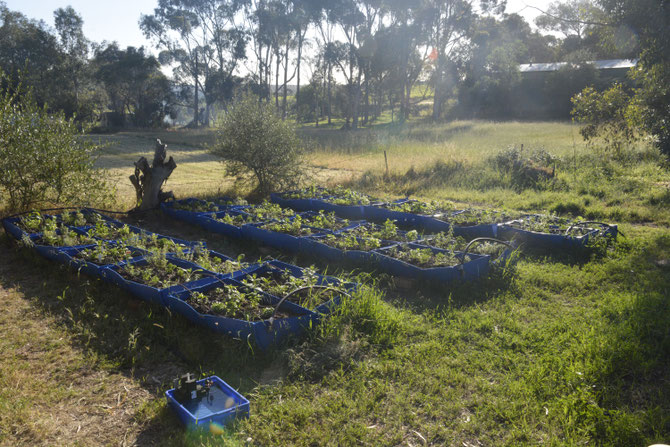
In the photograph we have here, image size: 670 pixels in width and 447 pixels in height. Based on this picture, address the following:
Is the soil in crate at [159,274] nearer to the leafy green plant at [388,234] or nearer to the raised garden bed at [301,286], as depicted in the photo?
the raised garden bed at [301,286]

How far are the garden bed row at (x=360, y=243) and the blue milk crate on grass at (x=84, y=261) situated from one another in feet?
5.61

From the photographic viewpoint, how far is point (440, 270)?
4836 millimetres

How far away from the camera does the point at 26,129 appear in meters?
6.83

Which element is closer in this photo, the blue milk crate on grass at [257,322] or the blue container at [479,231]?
the blue milk crate on grass at [257,322]

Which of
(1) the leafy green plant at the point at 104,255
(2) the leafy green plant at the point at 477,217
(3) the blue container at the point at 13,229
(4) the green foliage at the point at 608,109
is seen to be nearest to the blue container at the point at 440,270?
(2) the leafy green plant at the point at 477,217

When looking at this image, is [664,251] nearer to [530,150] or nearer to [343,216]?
[343,216]

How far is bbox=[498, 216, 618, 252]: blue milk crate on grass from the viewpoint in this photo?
19.6 ft

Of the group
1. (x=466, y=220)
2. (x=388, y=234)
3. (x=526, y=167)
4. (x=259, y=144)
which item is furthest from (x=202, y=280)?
(x=526, y=167)

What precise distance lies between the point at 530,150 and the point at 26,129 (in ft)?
38.9

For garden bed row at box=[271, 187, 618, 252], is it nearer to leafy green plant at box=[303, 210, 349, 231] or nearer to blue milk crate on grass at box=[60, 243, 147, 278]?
leafy green plant at box=[303, 210, 349, 231]

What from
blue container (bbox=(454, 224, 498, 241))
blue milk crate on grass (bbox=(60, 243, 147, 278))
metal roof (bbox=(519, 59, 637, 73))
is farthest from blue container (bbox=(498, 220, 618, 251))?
metal roof (bbox=(519, 59, 637, 73))

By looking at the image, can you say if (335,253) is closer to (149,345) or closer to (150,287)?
(150,287)

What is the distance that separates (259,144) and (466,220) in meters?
4.92

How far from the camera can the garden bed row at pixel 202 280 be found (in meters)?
3.67
